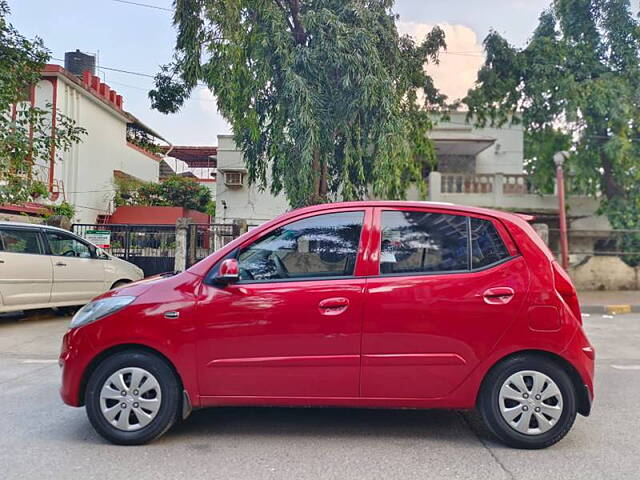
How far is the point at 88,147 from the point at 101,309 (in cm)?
2055

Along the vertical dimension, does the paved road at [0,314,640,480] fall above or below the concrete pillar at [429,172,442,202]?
below

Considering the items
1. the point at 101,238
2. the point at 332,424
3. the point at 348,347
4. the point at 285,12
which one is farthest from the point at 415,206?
the point at 101,238

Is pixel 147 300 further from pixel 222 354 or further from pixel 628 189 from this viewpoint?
pixel 628 189

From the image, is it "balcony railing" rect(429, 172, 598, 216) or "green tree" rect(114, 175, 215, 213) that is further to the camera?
"green tree" rect(114, 175, 215, 213)

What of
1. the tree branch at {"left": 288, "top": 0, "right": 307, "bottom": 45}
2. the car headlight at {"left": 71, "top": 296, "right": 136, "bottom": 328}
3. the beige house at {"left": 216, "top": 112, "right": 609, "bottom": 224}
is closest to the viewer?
the car headlight at {"left": 71, "top": 296, "right": 136, "bottom": 328}

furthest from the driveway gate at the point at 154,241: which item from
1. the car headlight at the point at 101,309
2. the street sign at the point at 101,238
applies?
the car headlight at the point at 101,309

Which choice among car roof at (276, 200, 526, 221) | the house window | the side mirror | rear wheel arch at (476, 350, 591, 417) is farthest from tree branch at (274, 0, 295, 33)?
the house window

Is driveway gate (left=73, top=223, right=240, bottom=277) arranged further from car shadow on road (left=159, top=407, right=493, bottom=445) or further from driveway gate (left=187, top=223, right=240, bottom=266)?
car shadow on road (left=159, top=407, right=493, bottom=445)

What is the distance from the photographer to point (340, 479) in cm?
296

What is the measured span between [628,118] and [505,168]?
24.6 feet

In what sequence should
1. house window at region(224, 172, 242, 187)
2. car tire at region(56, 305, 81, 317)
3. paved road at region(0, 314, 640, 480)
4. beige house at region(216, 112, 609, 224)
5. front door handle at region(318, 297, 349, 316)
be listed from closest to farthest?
paved road at region(0, 314, 640, 480) → front door handle at region(318, 297, 349, 316) → car tire at region(56, 305, 81, 317) → beige house at region(216, 112, 609, 224) → house window at region(224, 172, 242, 187)

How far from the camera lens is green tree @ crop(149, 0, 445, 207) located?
9.26 metres

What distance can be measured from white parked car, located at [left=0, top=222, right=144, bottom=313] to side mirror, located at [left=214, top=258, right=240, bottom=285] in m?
6.33

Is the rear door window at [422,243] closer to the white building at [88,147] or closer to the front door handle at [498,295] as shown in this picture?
the front door handle at [498,295]
